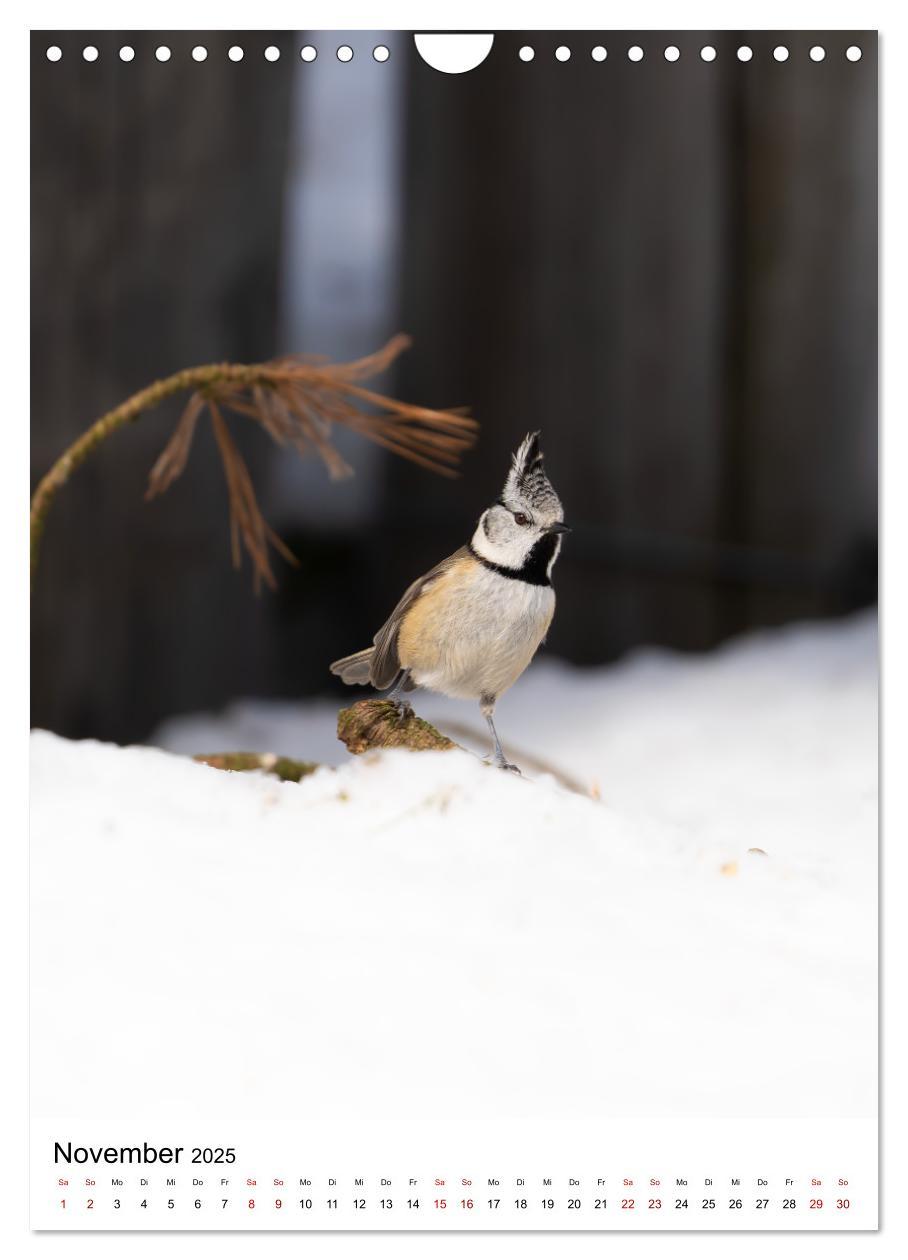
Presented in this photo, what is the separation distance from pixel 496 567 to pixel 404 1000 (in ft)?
1.20

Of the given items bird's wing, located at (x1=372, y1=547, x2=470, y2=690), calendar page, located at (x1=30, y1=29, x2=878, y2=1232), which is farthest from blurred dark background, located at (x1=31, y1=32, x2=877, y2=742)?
bird's wing, located at (x1=372, y1=547, x2=470, y2=690)

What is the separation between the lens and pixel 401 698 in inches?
41.9

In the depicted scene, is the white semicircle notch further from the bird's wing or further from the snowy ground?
the snowy ground

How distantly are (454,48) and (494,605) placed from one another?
0.48m

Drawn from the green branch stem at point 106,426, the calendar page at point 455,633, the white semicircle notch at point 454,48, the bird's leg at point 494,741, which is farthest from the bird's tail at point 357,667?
the white semicircle notch at point 454,48

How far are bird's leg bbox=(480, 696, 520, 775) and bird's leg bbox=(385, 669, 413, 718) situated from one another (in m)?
0.07

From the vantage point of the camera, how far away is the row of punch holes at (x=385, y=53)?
1054 millimetres

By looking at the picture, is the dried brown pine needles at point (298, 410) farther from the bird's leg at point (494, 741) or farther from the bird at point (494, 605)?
the bird's leg at point (494, 741)

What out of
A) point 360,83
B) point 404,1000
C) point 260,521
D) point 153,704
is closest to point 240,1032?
point 404,1000

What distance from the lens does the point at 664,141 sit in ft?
4.93

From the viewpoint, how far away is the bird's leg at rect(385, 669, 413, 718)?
106 centimetres

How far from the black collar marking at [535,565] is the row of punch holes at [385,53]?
1.41ft

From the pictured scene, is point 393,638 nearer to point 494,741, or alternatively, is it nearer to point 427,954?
point 494,741

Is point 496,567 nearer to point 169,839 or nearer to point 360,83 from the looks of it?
point 169,839
